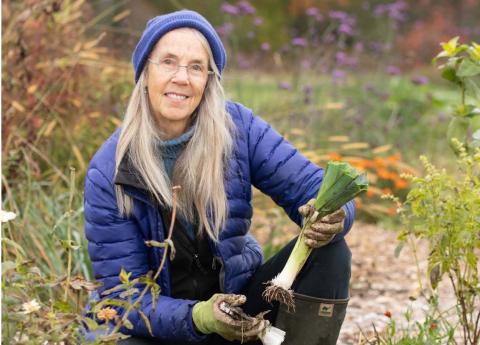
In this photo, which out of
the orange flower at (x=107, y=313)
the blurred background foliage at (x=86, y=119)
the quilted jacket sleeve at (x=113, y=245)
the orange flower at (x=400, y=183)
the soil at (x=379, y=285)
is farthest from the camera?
the orange flower at (x=400, y=183)

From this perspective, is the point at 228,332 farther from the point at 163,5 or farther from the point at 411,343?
the point at 163,5

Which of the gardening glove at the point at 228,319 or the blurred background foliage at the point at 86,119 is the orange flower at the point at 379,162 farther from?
the gardening glove at the point at 228,319

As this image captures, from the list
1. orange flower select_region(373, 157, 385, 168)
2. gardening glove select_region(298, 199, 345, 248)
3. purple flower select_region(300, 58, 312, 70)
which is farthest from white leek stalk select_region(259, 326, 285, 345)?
purple flower select_region(300, 58, 312, 70)

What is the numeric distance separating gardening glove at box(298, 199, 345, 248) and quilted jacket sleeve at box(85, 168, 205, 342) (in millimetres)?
420

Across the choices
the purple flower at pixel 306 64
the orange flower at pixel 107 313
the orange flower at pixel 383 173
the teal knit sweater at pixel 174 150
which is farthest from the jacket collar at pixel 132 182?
the purple flower at pixel 306 64

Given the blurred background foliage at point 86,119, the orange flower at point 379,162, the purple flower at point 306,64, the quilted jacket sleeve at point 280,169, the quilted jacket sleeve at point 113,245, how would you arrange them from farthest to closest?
1. the purple flower at point 306,64
2. the orange flower at point 379,162
3. the blurred background foliage at point 86,119
4. the quilted jacket sleeve at point 280,169
5. the quilted jacket sleeve at point 113,245

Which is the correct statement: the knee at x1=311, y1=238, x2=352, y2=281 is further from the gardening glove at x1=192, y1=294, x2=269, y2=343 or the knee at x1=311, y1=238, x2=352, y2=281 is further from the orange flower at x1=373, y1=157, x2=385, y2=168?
the orange flower at x1=373, y1=157, x2=385, y2=168

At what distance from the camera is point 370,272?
464cm

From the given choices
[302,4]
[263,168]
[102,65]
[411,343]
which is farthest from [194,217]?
[302,4]

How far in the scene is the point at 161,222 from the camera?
2742 millimetres

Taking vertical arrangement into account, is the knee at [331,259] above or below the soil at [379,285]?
above

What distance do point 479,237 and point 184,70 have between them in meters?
1.07

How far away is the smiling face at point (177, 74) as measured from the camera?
2.77 metres

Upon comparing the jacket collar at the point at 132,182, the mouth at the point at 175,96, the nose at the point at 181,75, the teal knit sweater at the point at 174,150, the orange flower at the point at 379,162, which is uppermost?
the nose at the point at 181,75
